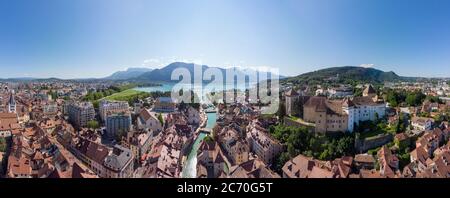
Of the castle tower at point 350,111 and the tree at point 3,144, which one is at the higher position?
the castle tower at point 350,111

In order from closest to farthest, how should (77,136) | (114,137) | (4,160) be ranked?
1. (4,160)
2. (77,136)
3. (114,137)

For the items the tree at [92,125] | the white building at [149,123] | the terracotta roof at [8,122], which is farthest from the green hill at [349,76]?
the terracotta roof at [8,122]

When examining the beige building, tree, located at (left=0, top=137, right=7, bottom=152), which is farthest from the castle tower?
tree, located at (left=0, top=137, right=7, bottom=152)

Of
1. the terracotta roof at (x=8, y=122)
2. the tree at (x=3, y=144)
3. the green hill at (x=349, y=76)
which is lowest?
the tree at (x=3, y=144)

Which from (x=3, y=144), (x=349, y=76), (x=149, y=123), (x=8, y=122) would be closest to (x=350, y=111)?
(x=149, y=123)

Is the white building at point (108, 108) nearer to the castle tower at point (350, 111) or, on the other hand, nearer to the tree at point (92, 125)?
the tree at point (92, 125)

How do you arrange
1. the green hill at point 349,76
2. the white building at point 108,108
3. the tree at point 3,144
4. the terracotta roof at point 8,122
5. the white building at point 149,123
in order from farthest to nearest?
1. the green hill at point 349,76
2. the white building at point 108,108
3. the white building at point 149,123
4. the terracotta roof at point 8,122
5. the tree at point 3,144

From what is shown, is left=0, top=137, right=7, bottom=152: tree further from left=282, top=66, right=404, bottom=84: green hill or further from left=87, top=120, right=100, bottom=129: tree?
left=282, top=66, right=404, bottom=84: green hill
